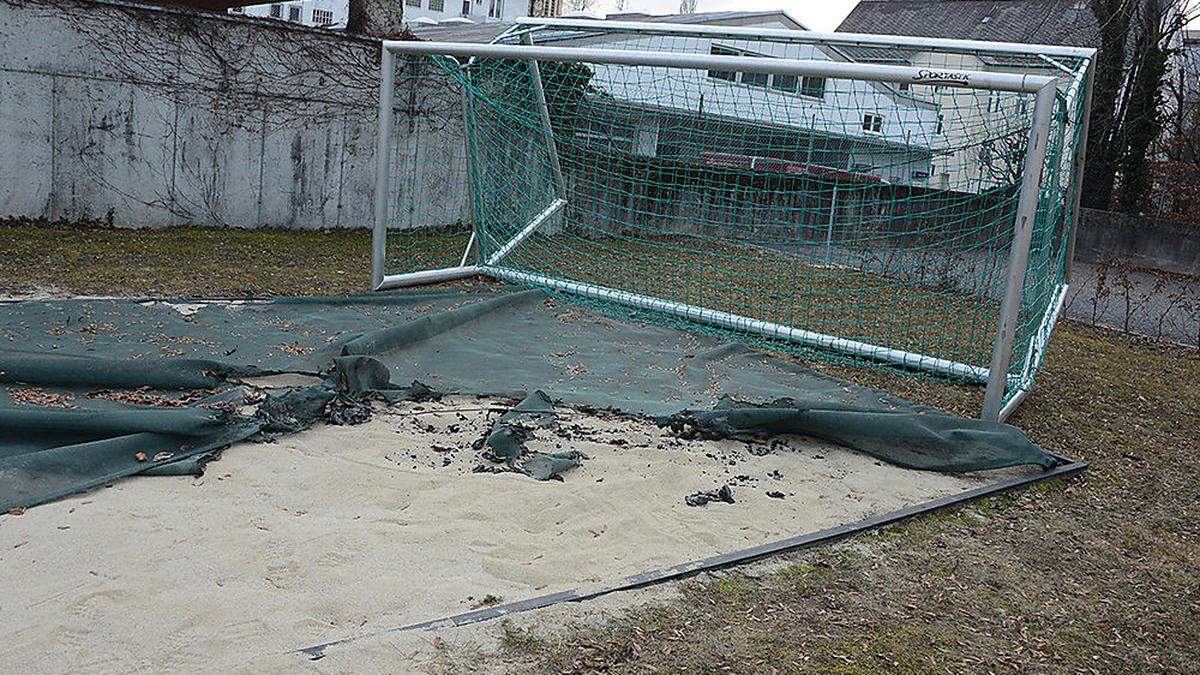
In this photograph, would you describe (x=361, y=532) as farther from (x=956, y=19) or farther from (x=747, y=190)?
(x=956, y=19)

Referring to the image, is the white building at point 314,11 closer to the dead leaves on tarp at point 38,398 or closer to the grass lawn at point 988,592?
the dead leaves on tarp at point 38,398

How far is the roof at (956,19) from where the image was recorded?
2480 cm

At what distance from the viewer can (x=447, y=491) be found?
10.5ft

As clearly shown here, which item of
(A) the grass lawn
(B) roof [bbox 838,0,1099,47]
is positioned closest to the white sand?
(A) the grass lawn

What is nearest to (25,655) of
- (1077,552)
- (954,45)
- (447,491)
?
(447,491)

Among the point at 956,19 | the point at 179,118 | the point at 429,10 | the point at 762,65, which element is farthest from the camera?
the point at 429,10

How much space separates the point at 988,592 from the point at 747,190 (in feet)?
18.1

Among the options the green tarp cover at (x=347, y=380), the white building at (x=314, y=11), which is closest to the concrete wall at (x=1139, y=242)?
the green tarp cover at (x=347, y=380)

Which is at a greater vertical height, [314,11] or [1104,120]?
[314,11]

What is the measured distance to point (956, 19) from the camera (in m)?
26.8

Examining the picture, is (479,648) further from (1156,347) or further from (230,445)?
(1156,347)

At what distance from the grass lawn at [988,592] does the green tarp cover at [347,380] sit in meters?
0.46

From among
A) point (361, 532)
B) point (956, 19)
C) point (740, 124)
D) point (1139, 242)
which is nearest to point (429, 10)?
point (956, 19)

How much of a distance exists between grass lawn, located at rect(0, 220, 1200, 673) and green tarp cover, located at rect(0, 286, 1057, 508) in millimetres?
465
